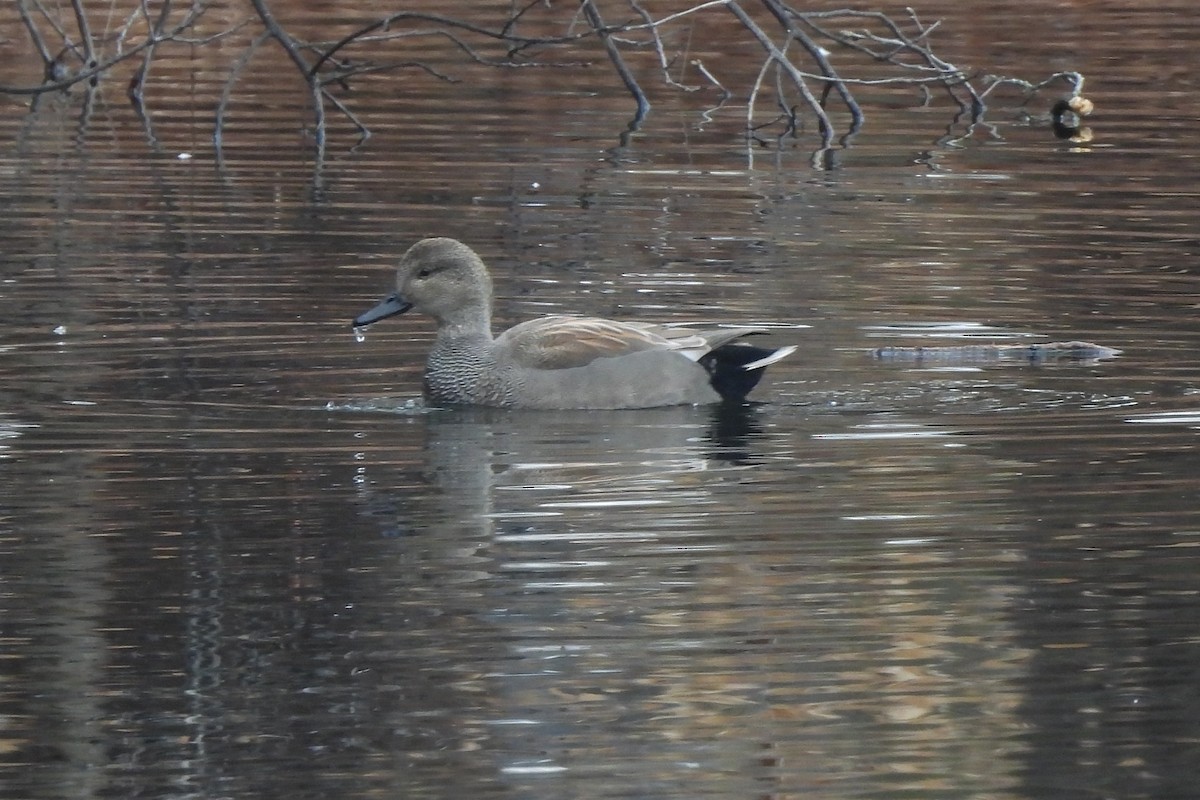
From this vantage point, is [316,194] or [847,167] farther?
[847,167]

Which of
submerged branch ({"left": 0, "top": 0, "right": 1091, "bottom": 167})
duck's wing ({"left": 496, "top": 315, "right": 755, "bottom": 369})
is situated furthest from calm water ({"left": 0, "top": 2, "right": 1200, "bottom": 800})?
submerged branch ({"left": 0, "top": 0, "right": 1091, "bottom": 167})

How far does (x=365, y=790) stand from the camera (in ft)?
18.2

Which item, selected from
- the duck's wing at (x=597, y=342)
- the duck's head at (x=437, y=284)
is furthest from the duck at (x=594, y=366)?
the duck's head at (x=437, y=284)

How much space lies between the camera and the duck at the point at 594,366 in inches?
396

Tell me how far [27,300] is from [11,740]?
662 cm

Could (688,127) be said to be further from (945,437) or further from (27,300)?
(945,437)

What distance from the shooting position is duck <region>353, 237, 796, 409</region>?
33.0 ft

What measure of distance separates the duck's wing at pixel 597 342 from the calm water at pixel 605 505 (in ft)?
0.87

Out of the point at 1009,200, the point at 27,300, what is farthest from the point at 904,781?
the point at 1009,200

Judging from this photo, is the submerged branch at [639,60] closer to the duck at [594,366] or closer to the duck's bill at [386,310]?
the duck's bill at [386,310]

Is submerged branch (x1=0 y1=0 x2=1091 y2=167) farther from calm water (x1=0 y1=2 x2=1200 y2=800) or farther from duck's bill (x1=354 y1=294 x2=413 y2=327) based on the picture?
duck's bill (x1=354 y1=294 x2=413 y2=327)

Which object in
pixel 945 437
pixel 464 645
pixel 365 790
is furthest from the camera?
pixel 945 437

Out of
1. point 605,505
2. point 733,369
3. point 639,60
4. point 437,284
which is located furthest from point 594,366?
point 639,60

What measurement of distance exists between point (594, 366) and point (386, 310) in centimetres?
115
